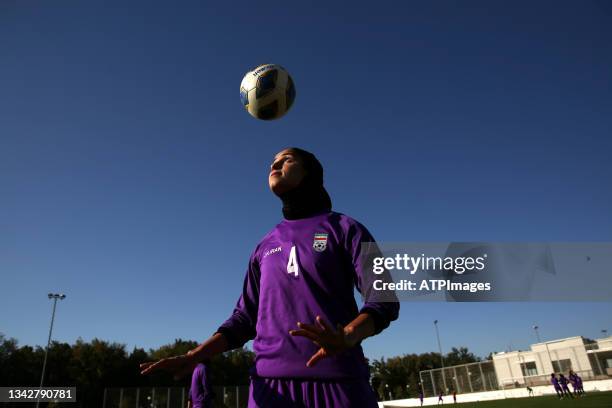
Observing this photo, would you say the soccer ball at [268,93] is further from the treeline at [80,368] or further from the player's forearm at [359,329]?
the treeline at [80,368]

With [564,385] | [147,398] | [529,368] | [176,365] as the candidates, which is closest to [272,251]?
[176,365]

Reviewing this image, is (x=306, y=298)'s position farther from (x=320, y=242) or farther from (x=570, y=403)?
(x=570, y=403)

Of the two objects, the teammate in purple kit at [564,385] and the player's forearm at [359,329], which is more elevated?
the player's forearm at [359,329]

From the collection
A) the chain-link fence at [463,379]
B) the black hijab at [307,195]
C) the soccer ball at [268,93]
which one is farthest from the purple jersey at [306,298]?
the chain-link fence at [463,379]

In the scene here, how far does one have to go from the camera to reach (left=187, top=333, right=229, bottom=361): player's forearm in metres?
2.58

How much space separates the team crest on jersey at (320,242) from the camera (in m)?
2.63

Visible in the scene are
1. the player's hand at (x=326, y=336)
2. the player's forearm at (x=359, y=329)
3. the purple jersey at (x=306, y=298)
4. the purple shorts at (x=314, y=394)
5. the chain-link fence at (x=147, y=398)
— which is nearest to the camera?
the player's hand at (x=326, y=336)

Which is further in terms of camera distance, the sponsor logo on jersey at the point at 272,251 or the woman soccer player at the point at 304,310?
the sponsor logo on jersey at the point at 272,251

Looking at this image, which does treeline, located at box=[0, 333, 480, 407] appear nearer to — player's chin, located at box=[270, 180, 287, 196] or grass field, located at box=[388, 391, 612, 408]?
grass field, located at box=[388, 391, 612, 408]

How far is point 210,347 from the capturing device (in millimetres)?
2643

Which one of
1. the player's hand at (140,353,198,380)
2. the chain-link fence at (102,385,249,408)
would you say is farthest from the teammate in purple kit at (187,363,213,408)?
the chain-link fence at (102,385,249,408)

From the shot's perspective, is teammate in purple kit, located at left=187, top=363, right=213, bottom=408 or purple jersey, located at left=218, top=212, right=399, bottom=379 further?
teammate in purple kit, located at left=187, top=363, right=213, bottom=408

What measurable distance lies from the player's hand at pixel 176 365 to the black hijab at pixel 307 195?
1253 mm

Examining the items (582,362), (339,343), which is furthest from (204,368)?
(582,362)
